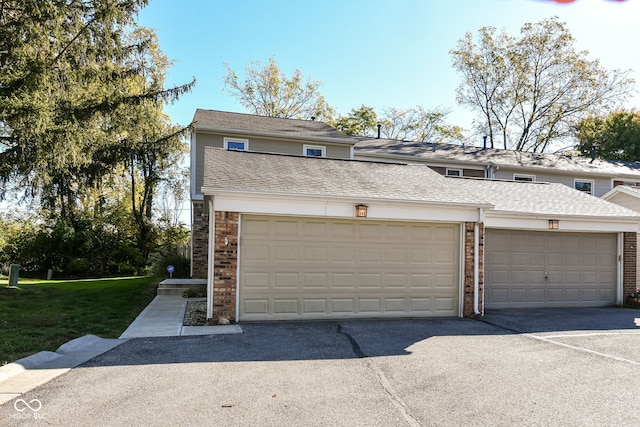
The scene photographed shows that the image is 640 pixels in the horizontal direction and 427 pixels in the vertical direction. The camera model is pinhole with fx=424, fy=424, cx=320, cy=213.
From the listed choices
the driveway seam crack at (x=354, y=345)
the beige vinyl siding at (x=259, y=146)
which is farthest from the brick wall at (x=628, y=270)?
the beige vinyl siding at (x=259, y=146)

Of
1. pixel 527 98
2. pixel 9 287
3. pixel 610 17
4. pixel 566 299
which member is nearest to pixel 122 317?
pixel 9 287

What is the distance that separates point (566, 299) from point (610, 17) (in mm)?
10563

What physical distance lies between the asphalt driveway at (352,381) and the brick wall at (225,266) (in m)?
0.94

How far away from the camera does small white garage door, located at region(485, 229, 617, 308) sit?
10.6 metres

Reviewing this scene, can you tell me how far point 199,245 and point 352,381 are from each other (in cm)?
1064

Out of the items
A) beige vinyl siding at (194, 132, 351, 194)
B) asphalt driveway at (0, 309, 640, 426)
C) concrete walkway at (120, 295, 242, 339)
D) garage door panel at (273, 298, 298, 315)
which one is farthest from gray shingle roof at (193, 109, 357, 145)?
asphalt driveway at (0, 309, 640, 426)

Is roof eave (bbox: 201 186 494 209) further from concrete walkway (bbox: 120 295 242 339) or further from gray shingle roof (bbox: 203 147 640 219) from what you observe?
concrete walkway (bbox: 120 295 242 339)

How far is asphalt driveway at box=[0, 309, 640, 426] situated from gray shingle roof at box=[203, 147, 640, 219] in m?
2.81

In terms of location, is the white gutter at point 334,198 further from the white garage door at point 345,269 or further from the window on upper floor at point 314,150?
the window on upper floor at point 314,150

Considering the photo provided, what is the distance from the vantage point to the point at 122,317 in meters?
9.04

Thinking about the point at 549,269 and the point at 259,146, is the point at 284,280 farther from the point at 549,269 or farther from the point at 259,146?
the point at 259,146

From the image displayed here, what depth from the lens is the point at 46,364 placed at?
539 centimetres

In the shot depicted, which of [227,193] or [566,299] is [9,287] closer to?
[227,193]

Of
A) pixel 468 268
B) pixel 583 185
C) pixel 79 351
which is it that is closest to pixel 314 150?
pixel 468 268
